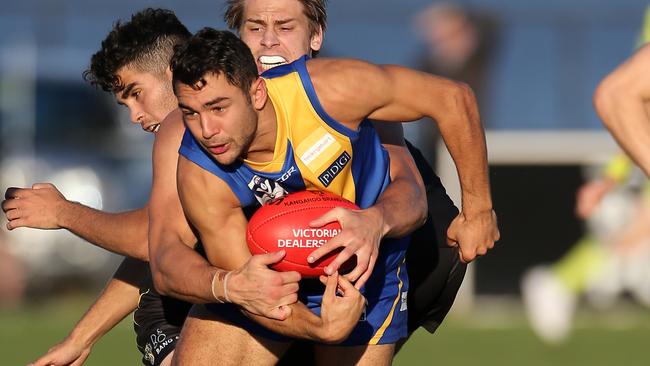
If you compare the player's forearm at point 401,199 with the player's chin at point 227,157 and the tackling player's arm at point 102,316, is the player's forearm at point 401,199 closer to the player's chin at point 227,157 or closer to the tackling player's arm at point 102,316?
the player's chin at point 227,157

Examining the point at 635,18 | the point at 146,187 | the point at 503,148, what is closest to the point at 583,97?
the point at 635,18

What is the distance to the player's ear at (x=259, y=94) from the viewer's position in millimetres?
5625

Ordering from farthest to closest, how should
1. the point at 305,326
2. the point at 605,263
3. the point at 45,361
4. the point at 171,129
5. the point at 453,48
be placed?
1. the point at 453,48
2. the point at 605,263
3. the point at 45,361
4. the point at 171,129
5. the point at 305,326

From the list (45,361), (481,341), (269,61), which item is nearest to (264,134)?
(269,61)

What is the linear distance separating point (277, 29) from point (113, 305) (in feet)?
4.80

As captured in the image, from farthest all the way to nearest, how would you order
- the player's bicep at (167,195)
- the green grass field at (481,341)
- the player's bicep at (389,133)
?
the green grass field at (481,341) → the player's bicep at (389,133) → the player's bicep at (167,195)

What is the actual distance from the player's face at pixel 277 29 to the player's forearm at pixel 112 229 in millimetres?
877

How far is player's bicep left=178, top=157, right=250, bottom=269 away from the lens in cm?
574

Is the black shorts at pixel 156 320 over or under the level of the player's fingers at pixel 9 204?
under

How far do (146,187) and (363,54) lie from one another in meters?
4.23

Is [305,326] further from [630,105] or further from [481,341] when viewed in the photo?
[481,341]

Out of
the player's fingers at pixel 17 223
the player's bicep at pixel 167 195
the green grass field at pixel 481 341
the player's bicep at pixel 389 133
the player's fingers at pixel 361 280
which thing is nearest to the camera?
the player's fingers at pixel 361 280

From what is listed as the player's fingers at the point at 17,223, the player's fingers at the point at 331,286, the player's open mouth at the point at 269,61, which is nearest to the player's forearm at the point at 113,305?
the player's fingers at the point at 17,223

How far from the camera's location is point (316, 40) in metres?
6.84
